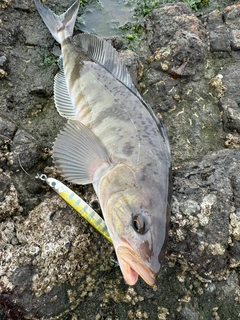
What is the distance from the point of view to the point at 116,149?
356 cm

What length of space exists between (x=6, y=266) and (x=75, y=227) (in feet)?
2.28

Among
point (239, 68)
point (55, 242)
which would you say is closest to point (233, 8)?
point (239, 68)

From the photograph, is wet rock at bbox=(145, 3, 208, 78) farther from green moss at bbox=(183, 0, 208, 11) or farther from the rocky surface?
the rocky surface

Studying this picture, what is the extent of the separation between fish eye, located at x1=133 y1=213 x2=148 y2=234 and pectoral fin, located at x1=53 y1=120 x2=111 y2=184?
27.4 inches

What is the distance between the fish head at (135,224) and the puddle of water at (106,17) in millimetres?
2776

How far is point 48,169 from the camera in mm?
3885

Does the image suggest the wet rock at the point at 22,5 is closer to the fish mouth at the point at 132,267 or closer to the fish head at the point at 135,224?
the fish head at the point at 135,224

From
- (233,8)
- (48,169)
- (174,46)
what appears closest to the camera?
(48,169)

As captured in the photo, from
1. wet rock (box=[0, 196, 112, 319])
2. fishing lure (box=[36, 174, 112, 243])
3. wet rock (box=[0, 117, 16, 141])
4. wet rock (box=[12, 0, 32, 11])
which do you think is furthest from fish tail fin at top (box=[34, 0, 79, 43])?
wet rock (box=[0, 196, 112, 319])

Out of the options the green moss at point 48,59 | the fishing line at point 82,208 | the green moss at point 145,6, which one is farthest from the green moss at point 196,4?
the fishing line at point 82,208

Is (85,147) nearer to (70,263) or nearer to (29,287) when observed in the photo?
(70,263)

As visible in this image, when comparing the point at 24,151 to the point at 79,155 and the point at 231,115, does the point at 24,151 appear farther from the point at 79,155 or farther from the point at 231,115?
the point at 231,115

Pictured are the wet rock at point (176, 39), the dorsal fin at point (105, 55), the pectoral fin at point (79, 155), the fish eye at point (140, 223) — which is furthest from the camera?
the wet rock at point (176, 39)

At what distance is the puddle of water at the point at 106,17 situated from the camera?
532 cm
